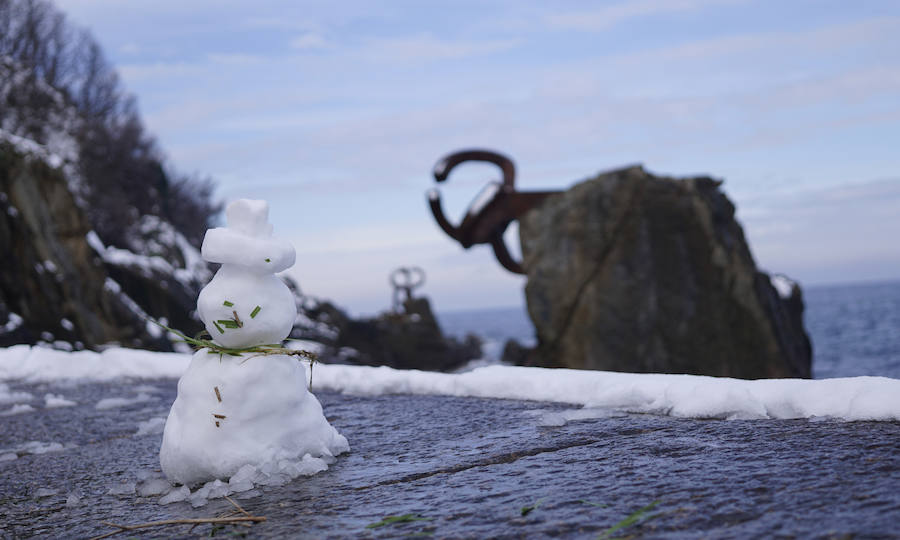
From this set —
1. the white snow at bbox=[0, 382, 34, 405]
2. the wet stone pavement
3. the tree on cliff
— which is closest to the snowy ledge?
the wet stone pavement

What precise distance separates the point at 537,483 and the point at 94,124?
2588 cm

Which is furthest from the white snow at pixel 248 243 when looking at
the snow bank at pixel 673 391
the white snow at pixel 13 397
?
the white snow at pixel 13 397

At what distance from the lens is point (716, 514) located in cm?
165

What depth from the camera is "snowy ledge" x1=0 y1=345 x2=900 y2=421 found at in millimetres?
2627

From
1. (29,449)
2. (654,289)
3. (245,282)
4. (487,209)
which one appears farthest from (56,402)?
(487,209)

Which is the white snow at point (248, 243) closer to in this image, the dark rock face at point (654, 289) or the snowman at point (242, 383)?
the snowman at point (242, 383)

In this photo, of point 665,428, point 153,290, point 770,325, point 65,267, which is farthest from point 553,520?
point 153,290

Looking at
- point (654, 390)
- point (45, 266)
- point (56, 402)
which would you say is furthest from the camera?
point (45, 266)

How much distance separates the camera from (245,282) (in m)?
2.47

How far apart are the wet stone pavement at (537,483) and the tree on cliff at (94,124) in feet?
61.8

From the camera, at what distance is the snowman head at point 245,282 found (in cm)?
242

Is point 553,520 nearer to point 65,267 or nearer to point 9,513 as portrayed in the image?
point 9,513

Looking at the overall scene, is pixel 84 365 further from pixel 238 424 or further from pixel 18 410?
pixel 238 424

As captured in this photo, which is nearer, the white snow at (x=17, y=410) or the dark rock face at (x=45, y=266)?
the white snow at (x=17, y=410)
